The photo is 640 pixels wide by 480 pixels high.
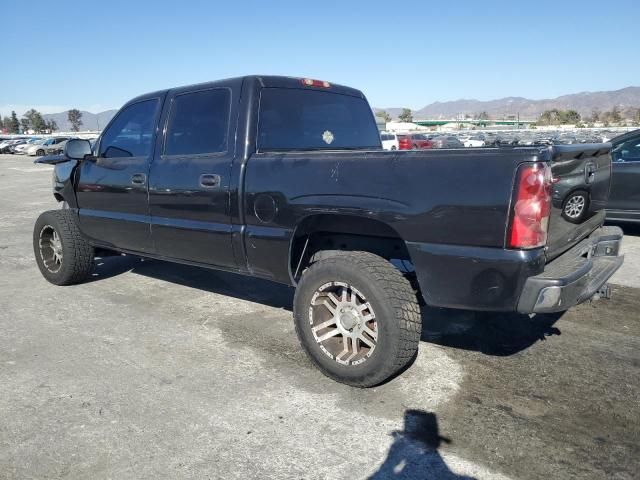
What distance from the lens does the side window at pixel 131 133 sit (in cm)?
448

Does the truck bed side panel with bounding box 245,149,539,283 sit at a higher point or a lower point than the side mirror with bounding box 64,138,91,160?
lower

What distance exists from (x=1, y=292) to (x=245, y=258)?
3.22 m

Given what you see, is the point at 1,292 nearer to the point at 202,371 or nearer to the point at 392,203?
the point at 202,371

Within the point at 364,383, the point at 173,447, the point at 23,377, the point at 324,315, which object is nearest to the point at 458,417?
the point at 364,383

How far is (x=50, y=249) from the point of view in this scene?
Answer: 570 centimetres

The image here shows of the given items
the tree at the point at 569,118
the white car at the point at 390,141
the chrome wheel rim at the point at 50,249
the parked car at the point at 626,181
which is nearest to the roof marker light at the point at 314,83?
the chrome wheel rim at the point at 50,249

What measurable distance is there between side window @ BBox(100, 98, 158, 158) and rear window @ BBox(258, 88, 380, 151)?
1160 mm

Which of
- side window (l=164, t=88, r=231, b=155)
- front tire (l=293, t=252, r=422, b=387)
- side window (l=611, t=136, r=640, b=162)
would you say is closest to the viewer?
front tire (l=293, t=252, r=422, b=387)

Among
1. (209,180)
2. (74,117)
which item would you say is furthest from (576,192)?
(74,117)

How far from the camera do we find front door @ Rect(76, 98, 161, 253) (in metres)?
4.46

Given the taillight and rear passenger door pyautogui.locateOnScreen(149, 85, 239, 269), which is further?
rear passenger door pyautogui.locateOnScreen(149, 85, 239, 269)

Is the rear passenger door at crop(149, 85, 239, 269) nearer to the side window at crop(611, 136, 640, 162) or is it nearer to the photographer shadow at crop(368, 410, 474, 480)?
the photographer shadow at crop(368, 410, 474, 480)

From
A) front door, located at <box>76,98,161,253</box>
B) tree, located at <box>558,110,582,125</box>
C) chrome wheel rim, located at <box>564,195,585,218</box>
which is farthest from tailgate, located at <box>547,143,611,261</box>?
tree, located at <box>558,110,582,125</box>

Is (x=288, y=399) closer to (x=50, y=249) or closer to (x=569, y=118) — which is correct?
(x=50, y=249)
